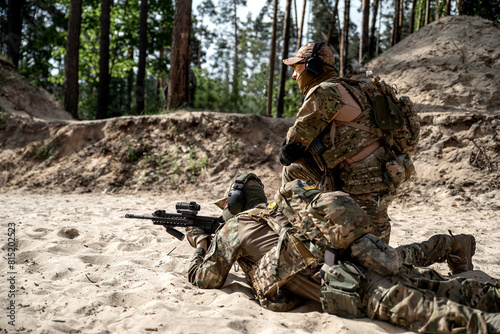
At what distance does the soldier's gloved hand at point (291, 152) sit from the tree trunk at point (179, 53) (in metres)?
7.16

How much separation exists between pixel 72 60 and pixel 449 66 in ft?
35.7

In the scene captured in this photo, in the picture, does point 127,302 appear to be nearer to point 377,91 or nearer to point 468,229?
point 377,91

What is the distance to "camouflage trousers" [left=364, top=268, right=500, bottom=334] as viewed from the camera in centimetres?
197

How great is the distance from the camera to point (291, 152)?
328 centimetres

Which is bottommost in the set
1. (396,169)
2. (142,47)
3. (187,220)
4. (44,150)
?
(187,220)

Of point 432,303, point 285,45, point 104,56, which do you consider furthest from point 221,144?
point 432,303

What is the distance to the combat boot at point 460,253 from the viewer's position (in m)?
3.16

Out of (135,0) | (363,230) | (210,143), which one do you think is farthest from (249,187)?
(135,0)

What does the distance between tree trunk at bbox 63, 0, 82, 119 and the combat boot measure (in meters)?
11.5

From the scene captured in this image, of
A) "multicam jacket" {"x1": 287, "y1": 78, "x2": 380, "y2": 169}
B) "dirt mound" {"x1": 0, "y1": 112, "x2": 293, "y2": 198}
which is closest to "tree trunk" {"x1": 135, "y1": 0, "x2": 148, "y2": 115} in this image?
"dirt mound" {"x1": 0, "y1": 112, "x2": 293, "y2": 198}

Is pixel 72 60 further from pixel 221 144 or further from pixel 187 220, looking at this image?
pixel 187 220

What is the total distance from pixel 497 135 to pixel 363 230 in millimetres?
6352

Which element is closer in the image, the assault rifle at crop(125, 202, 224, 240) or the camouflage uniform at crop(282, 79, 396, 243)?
the camouflage uniform at crop(282, 79, 396, 243)

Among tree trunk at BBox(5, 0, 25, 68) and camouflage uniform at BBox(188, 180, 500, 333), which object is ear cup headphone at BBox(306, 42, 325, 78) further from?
tree trunk at BBox(5, 0, 25, 68)
